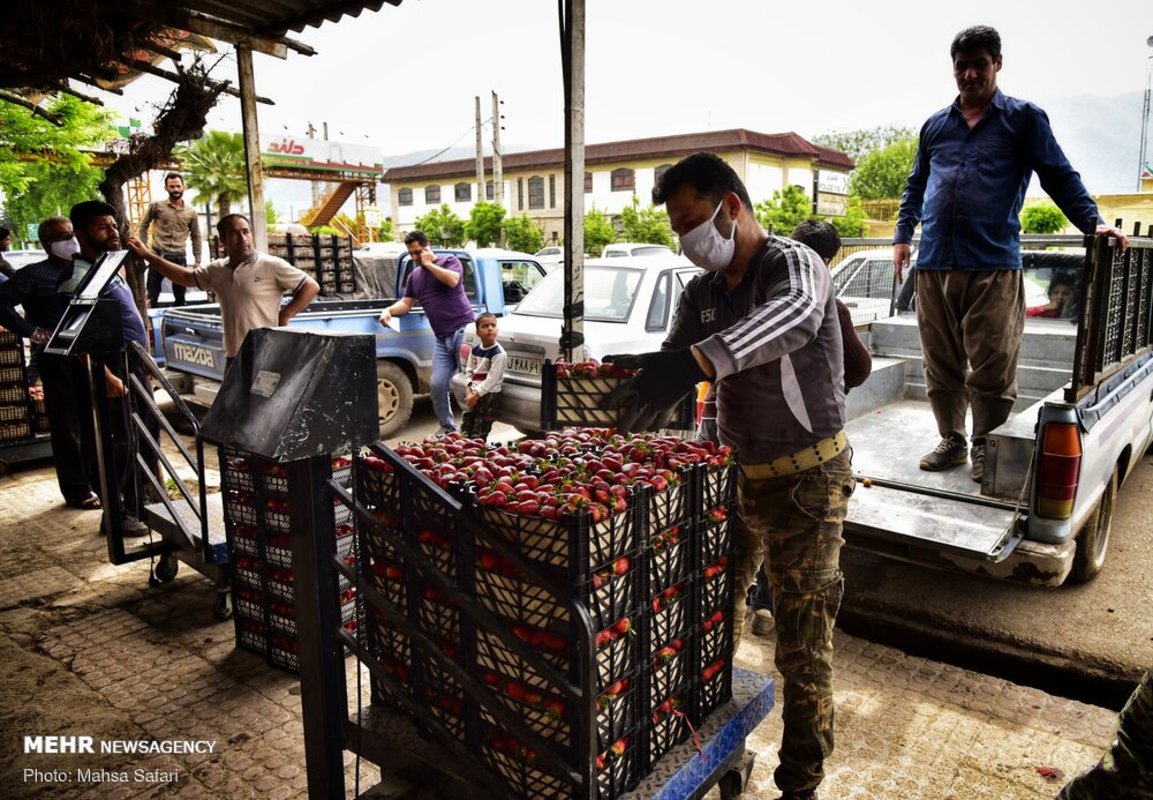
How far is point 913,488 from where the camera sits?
4.47m

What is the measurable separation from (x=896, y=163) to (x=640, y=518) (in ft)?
197

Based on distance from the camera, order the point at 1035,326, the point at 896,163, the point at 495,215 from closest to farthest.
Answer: the point at 1035,326
the point at 495,215
the point at 896,163

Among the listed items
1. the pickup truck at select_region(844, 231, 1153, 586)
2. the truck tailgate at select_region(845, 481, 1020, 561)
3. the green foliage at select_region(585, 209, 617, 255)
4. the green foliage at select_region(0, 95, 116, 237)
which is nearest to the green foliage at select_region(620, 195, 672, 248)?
the green foliage at select_region(585, 209, 617, 255)

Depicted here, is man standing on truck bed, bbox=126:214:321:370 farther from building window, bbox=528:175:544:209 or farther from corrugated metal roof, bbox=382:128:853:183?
building window, bbox=528:175:544:209

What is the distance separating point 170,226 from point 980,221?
429 inches

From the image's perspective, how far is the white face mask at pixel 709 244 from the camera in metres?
2.65

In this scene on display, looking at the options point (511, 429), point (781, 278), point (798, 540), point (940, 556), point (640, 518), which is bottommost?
point (511, 429)

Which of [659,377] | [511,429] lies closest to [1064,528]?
[659,377]

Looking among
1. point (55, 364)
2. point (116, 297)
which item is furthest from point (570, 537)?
point (55, 364)

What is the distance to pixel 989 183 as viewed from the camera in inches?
170

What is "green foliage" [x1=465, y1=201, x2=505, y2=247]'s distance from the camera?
1465 inches

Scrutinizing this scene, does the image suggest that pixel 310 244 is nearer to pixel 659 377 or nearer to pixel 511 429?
pixel 511 429

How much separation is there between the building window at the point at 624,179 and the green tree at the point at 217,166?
842 inches

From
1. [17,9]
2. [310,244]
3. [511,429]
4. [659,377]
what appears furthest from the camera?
[310,244]
